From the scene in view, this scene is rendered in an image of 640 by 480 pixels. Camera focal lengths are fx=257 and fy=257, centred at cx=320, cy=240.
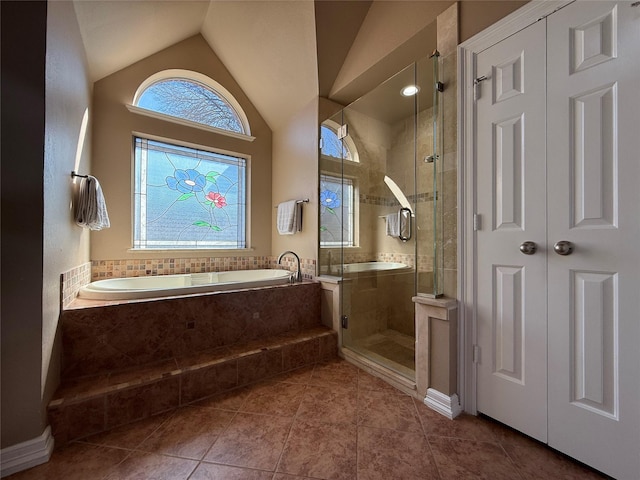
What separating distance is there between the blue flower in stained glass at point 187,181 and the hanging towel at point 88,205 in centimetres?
101

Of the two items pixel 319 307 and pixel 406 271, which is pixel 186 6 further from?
pixel 406 271

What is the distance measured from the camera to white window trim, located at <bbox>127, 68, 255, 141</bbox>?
2.63 m

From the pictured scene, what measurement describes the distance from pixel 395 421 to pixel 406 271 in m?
1.38

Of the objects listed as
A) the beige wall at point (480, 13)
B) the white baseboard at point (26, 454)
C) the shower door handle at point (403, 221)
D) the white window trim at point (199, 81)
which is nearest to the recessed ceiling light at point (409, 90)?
the beige wall at point (480, 13)

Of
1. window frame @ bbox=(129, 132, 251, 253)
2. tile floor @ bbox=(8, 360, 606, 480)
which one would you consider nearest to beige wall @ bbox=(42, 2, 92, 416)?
tile floor @ bbox=(8, 360, 606, 480)

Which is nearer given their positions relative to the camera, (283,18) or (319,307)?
(283,18)

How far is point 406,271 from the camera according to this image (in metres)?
2.54

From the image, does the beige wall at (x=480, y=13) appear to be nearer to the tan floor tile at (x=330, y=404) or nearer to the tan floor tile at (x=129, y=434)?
the tan floor tile at (x=330, y=404)

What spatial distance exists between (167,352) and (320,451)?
120 cm

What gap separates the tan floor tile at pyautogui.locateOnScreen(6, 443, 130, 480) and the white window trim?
2.73 meters

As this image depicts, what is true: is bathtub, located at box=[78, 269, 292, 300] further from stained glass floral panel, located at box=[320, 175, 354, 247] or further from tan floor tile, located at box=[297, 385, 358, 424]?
tan floor tile, located at box=[297, 385, 358, 424]

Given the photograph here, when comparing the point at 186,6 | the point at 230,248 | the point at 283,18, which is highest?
the point at 186,6

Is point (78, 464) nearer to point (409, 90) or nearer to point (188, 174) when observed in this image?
point (188, 174)

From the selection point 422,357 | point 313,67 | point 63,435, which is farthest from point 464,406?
point 313,67
